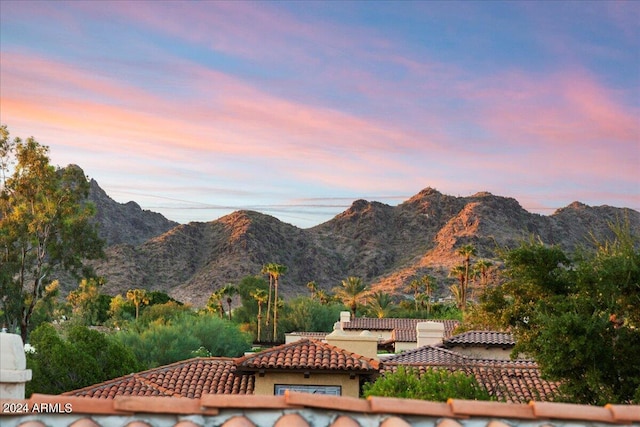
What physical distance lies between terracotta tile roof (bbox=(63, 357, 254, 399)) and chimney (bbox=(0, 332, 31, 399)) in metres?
17.5

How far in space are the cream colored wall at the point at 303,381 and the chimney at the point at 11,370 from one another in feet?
60.7

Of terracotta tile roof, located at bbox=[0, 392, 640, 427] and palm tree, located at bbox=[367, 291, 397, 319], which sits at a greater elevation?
terracotta tile roof, located at bbox=[0, 392, 640, 427]

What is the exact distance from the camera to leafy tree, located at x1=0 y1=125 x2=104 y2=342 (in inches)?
2111

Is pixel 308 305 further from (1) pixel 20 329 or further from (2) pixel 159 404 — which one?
(2) pixel 159 404

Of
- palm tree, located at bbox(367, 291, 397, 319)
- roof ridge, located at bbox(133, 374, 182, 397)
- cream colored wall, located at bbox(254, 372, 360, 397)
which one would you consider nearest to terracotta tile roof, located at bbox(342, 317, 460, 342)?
palm tree, located at bbox(367, 291, 397, 319)

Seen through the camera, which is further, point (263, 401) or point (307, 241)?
point (307, 241)

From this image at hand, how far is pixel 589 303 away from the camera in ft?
62.6

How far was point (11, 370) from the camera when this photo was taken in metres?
6.23

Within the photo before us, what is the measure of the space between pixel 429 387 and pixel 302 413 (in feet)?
52.7

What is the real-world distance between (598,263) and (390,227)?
176 meters

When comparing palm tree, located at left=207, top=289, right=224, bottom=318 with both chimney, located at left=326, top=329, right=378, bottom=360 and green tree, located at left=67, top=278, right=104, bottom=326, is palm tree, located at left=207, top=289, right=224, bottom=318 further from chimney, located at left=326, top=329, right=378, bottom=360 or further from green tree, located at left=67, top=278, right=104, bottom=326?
chimney, located at left=326, top=329, right=378, bottom=360

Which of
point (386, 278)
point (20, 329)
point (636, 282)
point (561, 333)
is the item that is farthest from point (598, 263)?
point (386, 278)

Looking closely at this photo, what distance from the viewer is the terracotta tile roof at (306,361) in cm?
2406

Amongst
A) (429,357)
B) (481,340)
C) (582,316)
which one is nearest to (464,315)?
(481,340)
